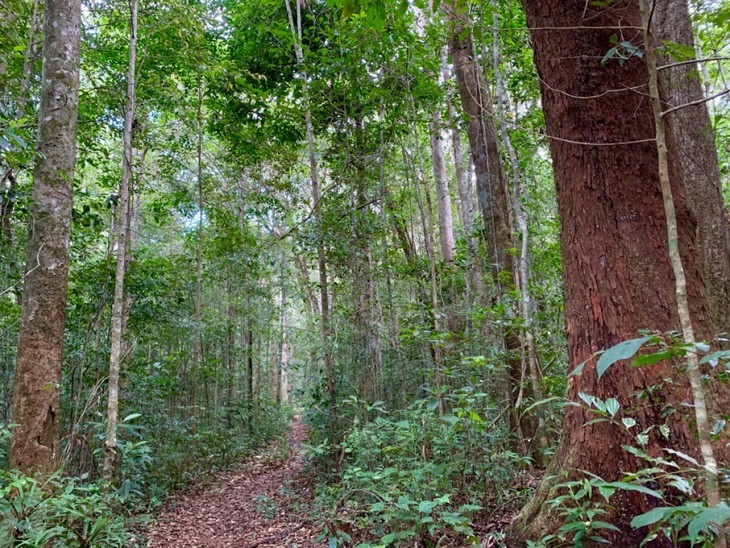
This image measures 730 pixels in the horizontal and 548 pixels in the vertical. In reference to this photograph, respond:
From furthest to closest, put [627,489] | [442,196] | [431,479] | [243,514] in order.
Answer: [442,196], [243,514], [431,479], [627,489]

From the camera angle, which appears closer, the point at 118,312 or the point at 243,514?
the point at 118,312

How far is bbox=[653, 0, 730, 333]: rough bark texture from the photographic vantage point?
3.90m

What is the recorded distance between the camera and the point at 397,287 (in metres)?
9.36

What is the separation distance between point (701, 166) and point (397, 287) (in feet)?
19.7

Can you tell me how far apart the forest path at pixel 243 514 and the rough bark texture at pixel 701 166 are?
429 centimetres

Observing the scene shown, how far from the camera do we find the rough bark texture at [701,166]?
3.90 metres

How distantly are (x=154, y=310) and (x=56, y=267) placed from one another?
10.4 feet

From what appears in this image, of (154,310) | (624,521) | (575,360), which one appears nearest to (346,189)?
(154,310)

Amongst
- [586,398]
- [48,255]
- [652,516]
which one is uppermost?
[48,255]

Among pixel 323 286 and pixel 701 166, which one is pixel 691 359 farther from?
pixel 323 286

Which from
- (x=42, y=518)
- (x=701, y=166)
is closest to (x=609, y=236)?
(x=701, y=166)

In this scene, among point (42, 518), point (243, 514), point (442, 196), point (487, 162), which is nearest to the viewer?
→ point (42, 518)

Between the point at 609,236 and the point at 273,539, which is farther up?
the point at 609,236

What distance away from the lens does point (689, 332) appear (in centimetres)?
142
